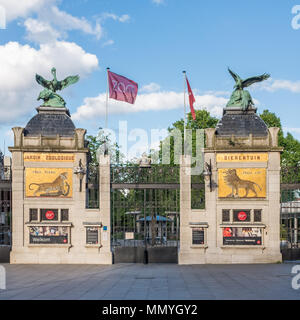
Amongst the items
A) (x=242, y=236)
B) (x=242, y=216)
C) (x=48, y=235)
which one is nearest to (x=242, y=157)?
(x=242, y=216)

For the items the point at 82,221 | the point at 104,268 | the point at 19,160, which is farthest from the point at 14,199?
the point at 104,268

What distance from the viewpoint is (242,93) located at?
80.9 feet

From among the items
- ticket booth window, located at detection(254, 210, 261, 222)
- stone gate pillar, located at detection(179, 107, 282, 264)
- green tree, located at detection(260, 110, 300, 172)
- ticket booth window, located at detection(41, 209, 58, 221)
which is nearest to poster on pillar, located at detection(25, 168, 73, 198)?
ticket booth window, located at detection(41, 209, 58, 221)

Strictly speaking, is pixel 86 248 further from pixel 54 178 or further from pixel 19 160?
pixel 19 160

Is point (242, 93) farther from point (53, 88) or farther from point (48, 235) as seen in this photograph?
point (48, 235)

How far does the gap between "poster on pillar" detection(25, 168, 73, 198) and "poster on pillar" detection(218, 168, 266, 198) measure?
8.85 m

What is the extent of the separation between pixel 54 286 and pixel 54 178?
825cm

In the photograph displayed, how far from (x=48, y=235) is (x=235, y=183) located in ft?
36.6

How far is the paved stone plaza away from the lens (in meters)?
14.7

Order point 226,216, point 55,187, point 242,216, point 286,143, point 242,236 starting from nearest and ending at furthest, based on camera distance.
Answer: point 242,236 < point 242,216 < point 226,216 < point 55,187 < point 286,143

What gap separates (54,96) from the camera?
82.2ft

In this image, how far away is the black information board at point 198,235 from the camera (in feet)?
76.5

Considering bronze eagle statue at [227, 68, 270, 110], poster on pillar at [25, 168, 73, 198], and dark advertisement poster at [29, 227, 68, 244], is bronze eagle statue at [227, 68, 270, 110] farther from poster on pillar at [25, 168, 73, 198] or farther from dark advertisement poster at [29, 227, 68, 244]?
dark advertisement poster at [29, 227, 68, 244]
